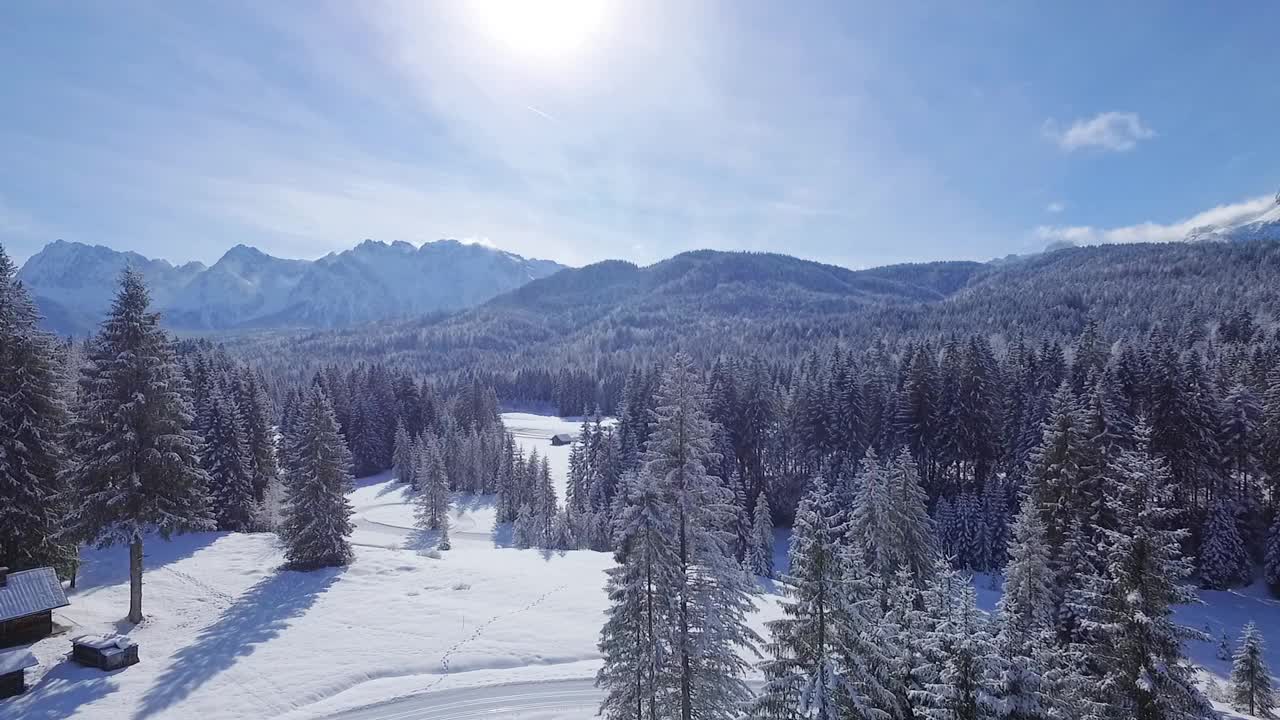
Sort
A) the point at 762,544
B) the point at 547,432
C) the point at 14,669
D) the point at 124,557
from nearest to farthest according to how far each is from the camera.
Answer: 1. the point at 14,669
2. the point at 124,557
3. the point at 762,544
4. the point at 547,432

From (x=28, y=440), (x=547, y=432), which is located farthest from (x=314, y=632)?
(x=547, y=432)

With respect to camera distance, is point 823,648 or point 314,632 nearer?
point 823,648

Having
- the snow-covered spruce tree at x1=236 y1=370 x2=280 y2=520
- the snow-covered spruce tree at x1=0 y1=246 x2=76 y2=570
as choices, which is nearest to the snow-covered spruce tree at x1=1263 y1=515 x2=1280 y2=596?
the snow-covered spruce tree at x1=0 y1=246 x2=76 y2=570

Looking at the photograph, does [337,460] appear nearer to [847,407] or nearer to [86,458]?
[86,458]

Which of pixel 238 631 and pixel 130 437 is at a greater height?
pixel 130 437

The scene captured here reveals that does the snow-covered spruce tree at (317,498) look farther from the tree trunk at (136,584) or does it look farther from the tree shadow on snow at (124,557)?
the tree trunk at (136,584)

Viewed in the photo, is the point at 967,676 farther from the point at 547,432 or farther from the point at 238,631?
the point at 547,432
